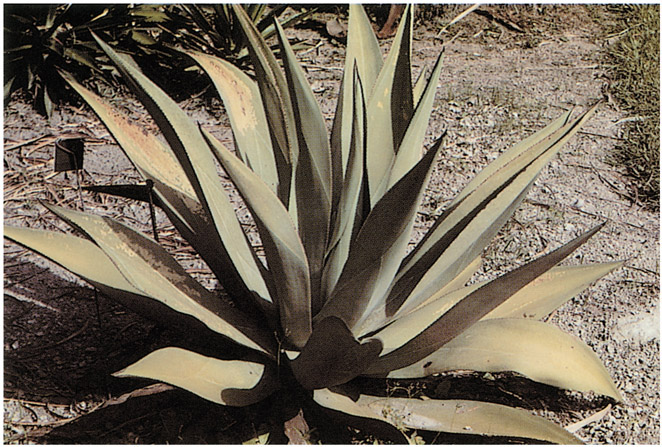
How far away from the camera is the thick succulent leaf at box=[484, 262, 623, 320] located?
2.13m

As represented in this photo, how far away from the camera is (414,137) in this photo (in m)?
1.96

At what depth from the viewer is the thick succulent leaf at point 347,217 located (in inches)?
71.5

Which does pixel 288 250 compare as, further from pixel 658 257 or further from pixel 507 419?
pixel 658 257

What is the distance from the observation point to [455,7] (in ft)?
15.7

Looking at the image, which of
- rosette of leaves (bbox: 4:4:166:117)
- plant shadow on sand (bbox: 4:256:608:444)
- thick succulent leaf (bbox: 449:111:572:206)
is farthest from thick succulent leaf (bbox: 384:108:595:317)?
rosette of leaves (bbox: 4:4:166:117)

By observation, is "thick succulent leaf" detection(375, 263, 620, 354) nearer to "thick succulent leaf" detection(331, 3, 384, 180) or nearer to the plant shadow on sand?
the plant shadow on sand

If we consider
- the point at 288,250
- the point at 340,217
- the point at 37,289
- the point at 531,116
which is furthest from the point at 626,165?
the point at 37,289

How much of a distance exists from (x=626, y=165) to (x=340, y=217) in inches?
76.5

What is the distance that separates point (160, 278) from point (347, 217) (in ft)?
1.57

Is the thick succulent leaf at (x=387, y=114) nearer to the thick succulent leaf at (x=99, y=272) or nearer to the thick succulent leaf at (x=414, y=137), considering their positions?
the thick succulent leaf at (x=414, y=137)

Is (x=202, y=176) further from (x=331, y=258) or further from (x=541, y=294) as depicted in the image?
(x=541, y=294)

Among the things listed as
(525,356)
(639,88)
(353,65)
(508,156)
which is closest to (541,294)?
(525,356)

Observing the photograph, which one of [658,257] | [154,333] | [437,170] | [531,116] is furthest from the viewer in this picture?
[531,116]

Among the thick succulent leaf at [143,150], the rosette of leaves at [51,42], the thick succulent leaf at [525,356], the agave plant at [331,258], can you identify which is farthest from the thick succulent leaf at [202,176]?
the rosette of leaves at [51,42]
